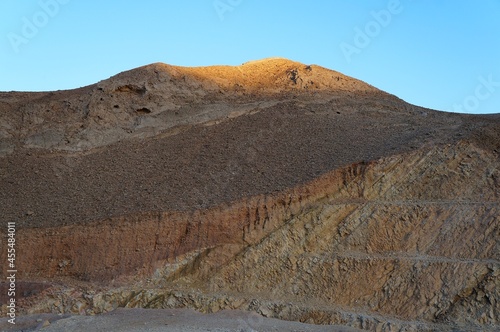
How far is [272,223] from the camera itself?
16.9m

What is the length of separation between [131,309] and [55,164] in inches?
312

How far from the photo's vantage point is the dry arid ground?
15.0 meters

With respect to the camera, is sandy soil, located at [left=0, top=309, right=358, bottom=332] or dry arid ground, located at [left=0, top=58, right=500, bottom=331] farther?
dry arid ground, located at [left=0, top=58, right=500, bottom=331]

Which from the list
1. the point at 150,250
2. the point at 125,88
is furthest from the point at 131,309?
the point at 125,88

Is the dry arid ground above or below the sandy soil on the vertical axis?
above

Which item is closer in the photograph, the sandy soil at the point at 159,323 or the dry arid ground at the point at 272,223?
the sandy soil at the point at 159,323

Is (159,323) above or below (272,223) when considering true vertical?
below

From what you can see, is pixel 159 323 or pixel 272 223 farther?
pixel 272 223

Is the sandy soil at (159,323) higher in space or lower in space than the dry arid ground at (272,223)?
lower

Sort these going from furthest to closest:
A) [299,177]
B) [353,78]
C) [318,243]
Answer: [353,78] < [299,177] < [318,243]

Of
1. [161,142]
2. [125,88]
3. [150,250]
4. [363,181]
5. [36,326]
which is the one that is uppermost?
[125,88]

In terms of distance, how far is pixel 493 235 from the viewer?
15.6 m

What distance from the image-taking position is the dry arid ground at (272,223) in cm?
1502

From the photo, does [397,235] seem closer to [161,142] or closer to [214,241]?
[214,241]
